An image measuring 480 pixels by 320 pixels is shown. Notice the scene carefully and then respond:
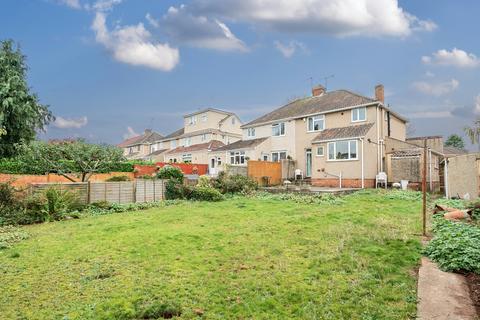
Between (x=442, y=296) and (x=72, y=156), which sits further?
(x=72, y=156)

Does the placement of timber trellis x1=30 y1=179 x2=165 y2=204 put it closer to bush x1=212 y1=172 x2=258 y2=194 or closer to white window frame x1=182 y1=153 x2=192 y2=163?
bush x1=212 y1=172 x2=258 y2=194

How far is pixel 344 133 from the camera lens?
26094mm

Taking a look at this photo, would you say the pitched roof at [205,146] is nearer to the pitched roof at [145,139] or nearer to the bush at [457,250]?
the pitched roof at [145,139]

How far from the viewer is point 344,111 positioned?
2783 cm

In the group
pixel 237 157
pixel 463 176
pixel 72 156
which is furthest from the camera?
pixel 237 157

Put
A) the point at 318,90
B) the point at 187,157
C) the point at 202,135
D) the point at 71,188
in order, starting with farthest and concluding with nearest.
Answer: the point at 202,135 < the point at 187,157 < the point at 318,90 < the point at 71,188

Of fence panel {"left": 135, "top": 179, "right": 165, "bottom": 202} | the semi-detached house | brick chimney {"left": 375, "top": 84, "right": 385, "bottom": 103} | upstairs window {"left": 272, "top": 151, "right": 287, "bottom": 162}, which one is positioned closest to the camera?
fence panel {"left": 135, "top": 179, "right": 165, "bottom": 202}

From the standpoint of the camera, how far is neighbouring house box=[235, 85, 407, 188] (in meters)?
24.9

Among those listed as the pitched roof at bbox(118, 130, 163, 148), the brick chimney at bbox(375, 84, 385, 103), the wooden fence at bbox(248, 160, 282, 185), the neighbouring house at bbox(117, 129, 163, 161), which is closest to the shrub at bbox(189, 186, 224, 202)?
the wooden fence at bbox(248, 160, 282, 185)

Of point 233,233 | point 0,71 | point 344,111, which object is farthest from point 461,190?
point 0,71

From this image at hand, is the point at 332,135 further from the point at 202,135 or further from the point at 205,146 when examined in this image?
→ the point at 202,135

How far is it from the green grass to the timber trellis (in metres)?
4.95

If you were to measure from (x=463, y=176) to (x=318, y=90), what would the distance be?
17669 millimetres

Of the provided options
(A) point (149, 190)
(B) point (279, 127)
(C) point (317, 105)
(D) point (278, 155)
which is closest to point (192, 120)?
(B) point (279, 127)
